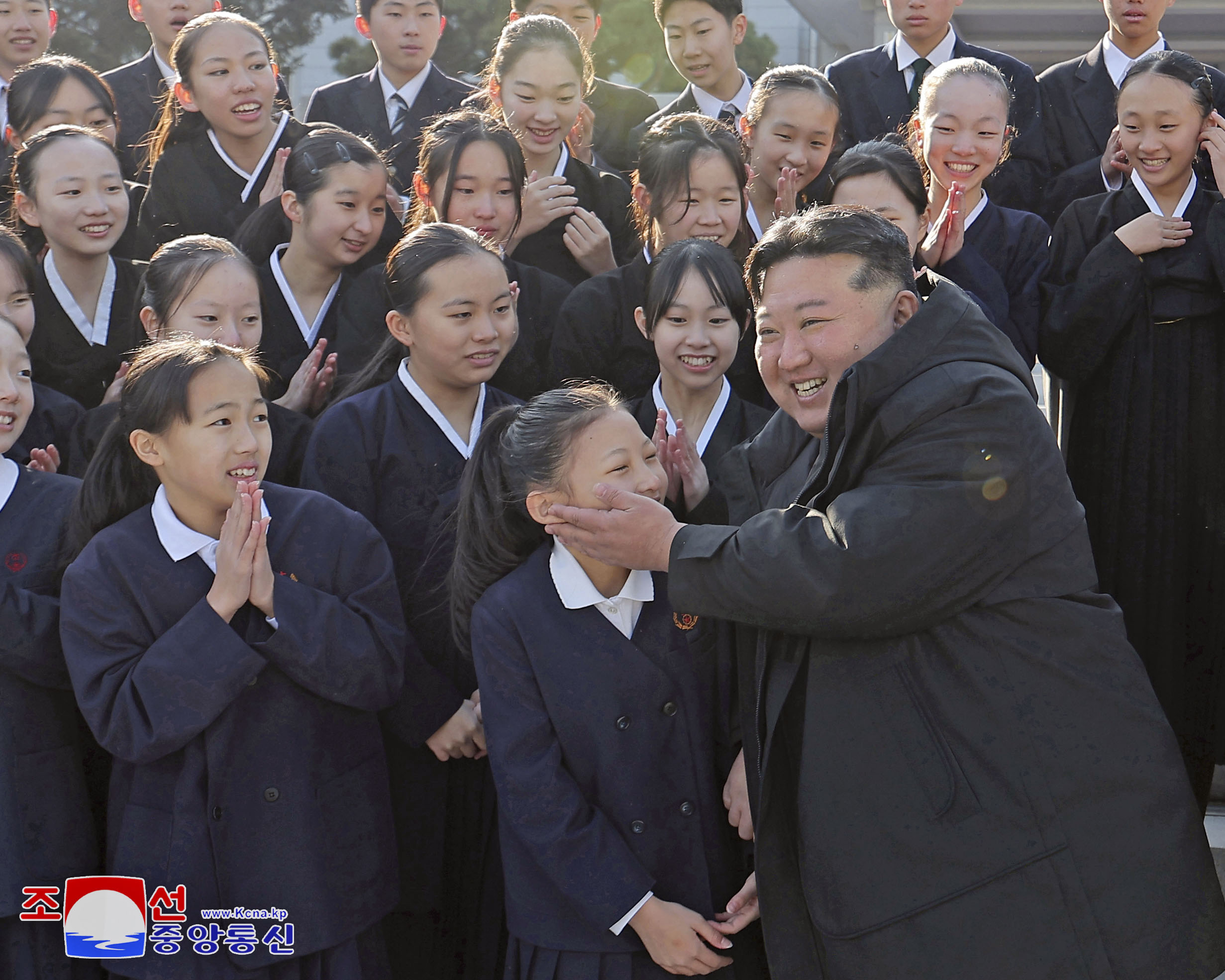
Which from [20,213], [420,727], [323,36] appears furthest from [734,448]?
[323,36]

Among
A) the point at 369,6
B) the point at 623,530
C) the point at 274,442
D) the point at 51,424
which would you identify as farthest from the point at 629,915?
the point at 369,6

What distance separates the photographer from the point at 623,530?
235cm

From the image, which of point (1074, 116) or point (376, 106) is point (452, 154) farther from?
point (1074, 116)

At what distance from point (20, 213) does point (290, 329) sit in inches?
37.9

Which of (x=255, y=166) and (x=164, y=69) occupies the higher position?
(x=164, y=69)

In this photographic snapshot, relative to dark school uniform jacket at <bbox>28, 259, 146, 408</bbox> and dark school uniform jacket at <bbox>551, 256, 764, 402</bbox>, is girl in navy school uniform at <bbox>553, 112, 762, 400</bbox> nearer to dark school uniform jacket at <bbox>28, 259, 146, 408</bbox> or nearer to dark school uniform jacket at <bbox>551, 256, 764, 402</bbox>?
dark school uniform jacket at <bbox>551, 256, 764, 402</bbox>

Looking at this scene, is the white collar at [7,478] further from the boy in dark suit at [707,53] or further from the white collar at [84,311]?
the boy in dark suit at [707,53]

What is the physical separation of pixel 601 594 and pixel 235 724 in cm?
81

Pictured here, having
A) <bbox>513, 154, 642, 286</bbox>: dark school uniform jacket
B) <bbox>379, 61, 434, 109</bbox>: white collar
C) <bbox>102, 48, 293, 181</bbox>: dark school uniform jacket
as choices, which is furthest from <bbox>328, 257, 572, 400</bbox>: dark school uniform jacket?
<bbox>102, 48, 293, 181</bbox>: dark school uniform jacket

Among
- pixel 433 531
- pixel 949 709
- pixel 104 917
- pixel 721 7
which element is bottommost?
pixel 104 917

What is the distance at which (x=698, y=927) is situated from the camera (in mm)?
2396

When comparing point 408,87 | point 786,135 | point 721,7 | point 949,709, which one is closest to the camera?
point 949,709

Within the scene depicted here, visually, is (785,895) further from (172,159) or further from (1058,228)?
(172,159)

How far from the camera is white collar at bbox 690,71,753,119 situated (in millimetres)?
4977
